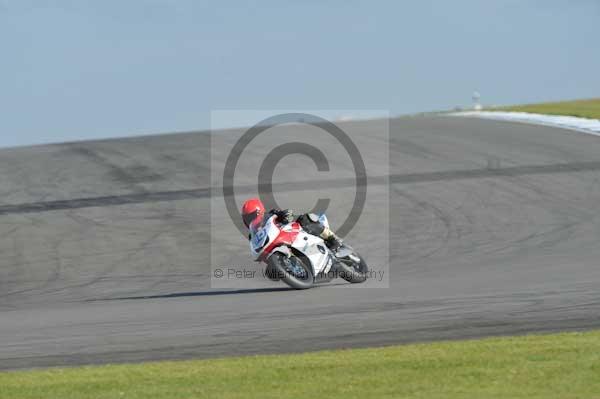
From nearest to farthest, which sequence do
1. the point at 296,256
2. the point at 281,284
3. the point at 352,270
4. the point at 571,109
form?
the point at 296,256, the point at 352,270, the point at 281,284, the point at 571,109

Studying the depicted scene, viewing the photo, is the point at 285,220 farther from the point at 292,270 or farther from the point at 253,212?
the point at 292,270

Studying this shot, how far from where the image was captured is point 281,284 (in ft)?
53.8

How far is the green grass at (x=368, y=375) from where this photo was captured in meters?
8.76

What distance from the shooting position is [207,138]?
3962 cm

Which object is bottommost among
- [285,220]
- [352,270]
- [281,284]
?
[281,284]

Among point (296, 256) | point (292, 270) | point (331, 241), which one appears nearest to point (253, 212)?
point (296, 256)

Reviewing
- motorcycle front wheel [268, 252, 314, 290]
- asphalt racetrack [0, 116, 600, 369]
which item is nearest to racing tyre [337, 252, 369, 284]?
asphalt racetrack [0, 116, 600, 369]

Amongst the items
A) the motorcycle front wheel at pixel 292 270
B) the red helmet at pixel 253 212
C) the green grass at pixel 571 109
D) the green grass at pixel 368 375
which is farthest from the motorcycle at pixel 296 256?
the green grass at pixel 571 109

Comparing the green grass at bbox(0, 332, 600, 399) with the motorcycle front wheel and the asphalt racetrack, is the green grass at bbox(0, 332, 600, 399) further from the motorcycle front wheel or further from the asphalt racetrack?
the motorcycle front wheel

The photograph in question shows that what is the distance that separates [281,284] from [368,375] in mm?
7121

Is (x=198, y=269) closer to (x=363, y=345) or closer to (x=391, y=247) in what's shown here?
(x=391, y=247)

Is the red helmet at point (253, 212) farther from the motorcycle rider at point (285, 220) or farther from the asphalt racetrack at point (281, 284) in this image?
the asphalt racetrack at point (281, 284)

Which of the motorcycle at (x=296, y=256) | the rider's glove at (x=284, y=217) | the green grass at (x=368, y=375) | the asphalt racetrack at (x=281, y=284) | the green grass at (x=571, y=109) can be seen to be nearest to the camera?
the green grass at (x=368, y=375)

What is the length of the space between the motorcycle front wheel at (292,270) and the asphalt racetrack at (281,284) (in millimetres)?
219
